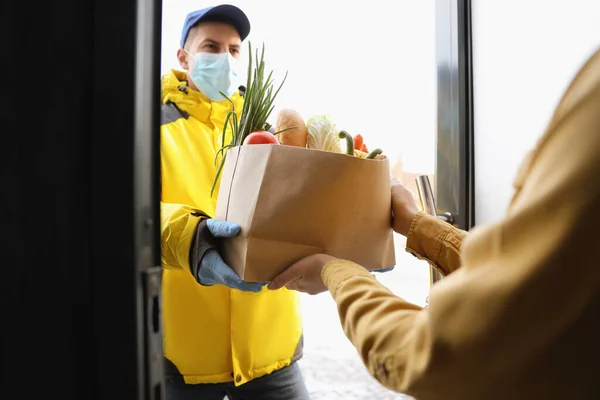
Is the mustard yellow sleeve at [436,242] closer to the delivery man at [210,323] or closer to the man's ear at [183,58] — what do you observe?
the delivery man at [210,323]

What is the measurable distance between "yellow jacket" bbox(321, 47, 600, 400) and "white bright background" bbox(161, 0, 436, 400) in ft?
5.36

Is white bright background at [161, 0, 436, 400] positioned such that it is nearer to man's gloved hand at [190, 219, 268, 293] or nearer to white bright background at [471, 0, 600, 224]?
white bright background at [471, 0, 600, 224]

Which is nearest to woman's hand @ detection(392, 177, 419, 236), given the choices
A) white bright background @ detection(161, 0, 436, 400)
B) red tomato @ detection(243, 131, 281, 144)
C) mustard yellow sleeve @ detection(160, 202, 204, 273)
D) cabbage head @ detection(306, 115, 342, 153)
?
cabbage head @ detection(306, 115, 342, 153)

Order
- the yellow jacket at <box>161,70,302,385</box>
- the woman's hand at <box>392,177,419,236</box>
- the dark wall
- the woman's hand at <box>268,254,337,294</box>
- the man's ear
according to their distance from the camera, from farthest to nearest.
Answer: the man's ear → the yellow jacket at <box>161,70,302,385</box> → the woman's hand at <box>392,177,419,236</box> → the woman's hand at <box>268,254,337,294</box> → the dark wall

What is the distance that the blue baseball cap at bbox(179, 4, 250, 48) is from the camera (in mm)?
1229

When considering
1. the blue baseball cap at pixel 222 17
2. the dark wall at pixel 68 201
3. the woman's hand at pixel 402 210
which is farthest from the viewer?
the blue baseball cap at pixel 222 17

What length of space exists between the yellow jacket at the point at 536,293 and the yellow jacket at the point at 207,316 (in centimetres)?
77

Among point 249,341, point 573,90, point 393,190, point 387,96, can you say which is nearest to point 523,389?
point 573,90

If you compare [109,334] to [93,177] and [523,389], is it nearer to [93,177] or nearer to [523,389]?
[93,177]

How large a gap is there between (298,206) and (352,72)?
1.60 metres

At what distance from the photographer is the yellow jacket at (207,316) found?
1.10 m

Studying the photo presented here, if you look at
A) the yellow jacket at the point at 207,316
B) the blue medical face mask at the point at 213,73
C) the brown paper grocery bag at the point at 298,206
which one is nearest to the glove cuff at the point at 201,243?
the brown paper grocery bag at the point at 298,206

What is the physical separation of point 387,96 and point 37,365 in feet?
6.62

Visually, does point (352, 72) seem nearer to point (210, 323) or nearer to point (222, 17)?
point (222, 17)
